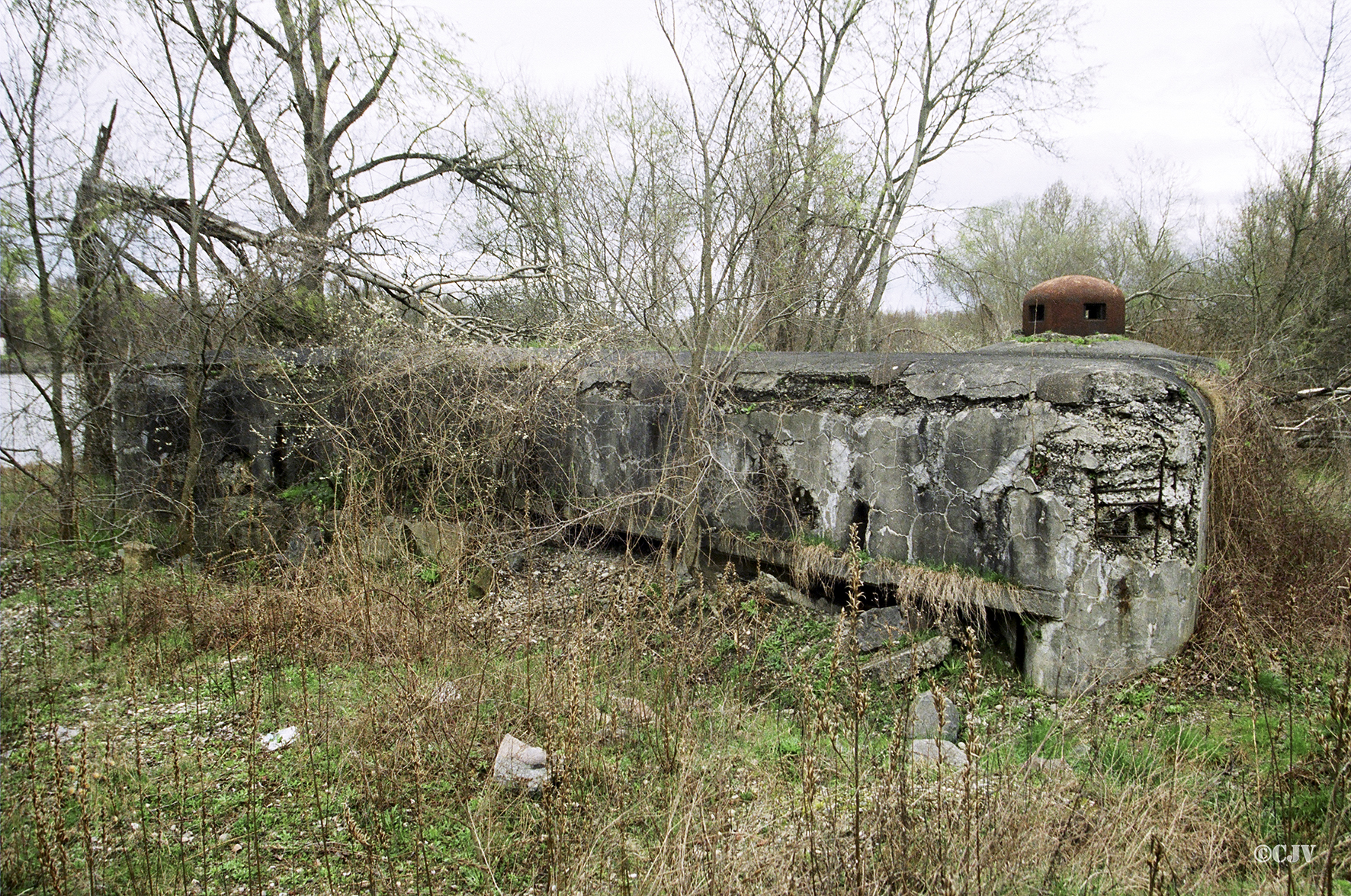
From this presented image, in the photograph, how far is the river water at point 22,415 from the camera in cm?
616

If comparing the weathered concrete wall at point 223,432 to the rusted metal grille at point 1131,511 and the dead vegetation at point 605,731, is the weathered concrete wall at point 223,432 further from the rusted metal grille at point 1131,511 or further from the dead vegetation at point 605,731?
the rusted metal grille at point 1131,511

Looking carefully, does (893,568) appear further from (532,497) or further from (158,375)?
(158,375)

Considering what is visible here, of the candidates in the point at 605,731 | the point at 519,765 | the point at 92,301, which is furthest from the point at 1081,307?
the point at 92,301

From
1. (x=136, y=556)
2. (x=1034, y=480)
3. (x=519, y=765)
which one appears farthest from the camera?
(x=136, y=556)

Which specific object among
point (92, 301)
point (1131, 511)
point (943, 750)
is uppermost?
point (92, 301)

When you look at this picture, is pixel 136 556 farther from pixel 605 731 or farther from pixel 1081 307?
pixel 1081 307

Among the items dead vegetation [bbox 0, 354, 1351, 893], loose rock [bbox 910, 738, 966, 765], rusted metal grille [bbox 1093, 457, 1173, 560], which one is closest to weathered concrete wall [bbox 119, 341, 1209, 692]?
rusted metal grille [bbox 1093, 457, 1173, 560]

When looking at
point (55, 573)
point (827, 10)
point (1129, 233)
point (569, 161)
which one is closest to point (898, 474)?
point (569, 161)

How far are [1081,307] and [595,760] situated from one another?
611cm

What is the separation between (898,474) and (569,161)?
3752 mm

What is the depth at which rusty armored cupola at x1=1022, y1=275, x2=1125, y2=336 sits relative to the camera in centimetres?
676

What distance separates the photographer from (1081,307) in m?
6.75

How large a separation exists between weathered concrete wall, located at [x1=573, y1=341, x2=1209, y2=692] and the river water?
5.86 meters

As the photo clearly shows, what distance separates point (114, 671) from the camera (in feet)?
13.5
